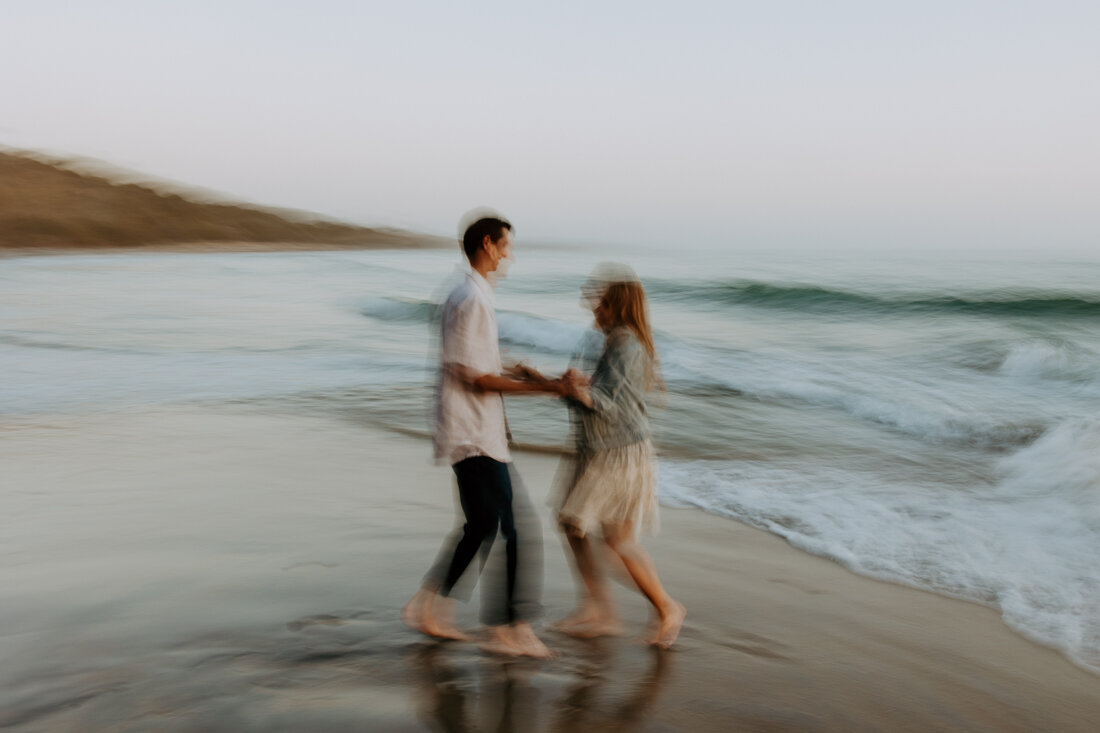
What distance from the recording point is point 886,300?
98.7 feet

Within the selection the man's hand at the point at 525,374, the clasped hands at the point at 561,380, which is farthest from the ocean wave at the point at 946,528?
the man's hand at the point at 525,374

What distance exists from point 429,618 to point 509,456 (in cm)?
73

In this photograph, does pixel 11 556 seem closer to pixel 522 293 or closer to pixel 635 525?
pixel 635 525

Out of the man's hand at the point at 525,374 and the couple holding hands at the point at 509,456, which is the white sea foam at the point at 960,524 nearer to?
the couple holding hands at the point at 509,456

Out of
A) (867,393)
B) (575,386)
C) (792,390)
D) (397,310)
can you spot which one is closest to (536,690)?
(575,386)

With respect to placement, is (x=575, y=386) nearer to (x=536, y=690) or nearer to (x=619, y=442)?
(x=619, y=442)

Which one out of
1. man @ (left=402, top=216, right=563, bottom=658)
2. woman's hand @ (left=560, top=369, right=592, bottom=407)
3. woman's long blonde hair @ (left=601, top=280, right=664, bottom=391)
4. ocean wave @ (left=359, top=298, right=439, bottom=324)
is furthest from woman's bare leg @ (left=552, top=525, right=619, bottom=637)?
ocean wave @ (left=359, top=298, right=439, bottom=324)

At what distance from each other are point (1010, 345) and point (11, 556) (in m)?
19.3

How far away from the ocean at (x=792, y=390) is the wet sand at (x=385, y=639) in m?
0.53

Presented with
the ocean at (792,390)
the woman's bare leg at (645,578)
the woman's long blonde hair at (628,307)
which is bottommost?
the ocean at (792,390)

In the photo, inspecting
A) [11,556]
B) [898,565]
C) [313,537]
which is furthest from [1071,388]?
[11,556]

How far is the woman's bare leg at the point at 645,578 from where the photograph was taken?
3.64 m

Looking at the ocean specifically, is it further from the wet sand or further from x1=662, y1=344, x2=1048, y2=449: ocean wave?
the wet sand

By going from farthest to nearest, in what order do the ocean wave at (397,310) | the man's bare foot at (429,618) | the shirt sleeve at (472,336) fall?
1. the ocean wave at (397,310)
2. the man's bare foot at (429,618)
3. the shirt sleeve at (472,336)
